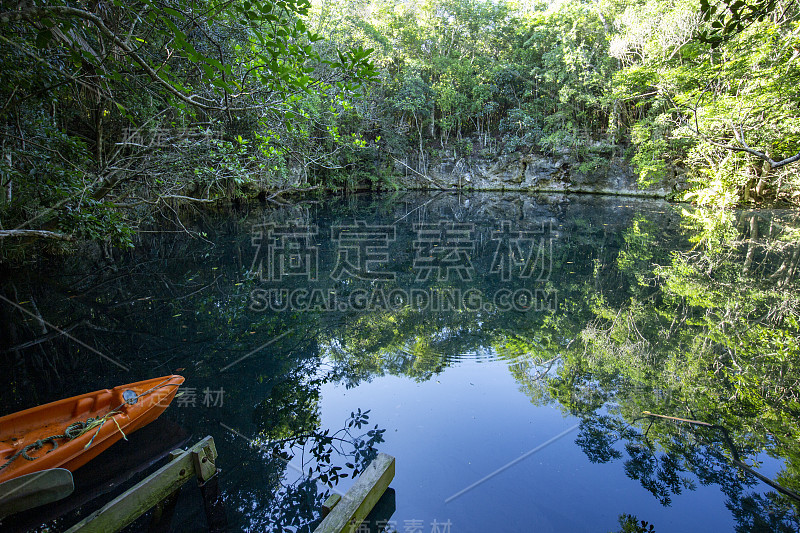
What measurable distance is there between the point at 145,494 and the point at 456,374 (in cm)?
302

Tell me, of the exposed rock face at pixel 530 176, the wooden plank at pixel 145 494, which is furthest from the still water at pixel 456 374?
the exposed rock face at pixel 530 176

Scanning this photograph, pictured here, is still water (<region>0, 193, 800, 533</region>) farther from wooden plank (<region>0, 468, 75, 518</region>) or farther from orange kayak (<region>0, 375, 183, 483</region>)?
wooden plank (<region>0, 468, 75, 518</region>)

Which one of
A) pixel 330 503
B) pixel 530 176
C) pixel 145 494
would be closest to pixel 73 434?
pixel 145 494

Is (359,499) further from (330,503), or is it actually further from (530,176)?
(530,176)

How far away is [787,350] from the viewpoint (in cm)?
455

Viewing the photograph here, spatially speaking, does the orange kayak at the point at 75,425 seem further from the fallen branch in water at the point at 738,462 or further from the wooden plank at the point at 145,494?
the fallen branch in water at the point at 738,462

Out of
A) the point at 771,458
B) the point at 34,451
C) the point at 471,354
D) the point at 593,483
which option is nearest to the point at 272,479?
the point at 34,451

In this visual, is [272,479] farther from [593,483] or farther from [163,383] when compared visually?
[593,483]

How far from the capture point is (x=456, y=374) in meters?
4.30

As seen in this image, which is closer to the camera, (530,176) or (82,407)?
(82,407)

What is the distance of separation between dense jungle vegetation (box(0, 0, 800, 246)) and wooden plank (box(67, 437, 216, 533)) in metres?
2.45

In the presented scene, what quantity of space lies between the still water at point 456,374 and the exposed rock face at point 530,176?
44.6 ft

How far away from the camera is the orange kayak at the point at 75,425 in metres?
2.36

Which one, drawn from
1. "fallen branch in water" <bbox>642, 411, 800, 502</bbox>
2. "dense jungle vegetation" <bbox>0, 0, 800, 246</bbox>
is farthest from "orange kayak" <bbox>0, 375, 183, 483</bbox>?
"fallen branch in water" <bbox>642, 411, 800, 502</bbox>
